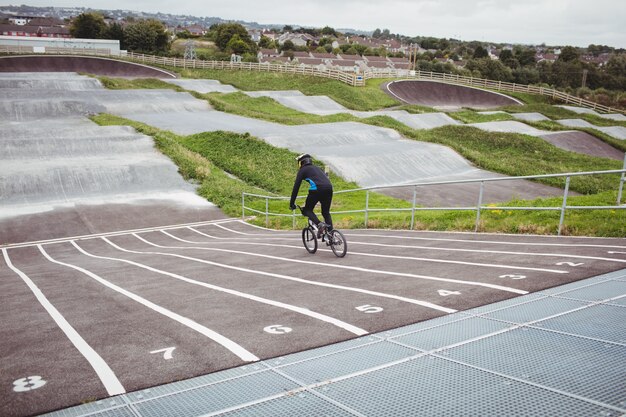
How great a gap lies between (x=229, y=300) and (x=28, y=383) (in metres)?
3.21

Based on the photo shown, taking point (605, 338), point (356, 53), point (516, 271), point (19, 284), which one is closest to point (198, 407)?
point (605, 338)

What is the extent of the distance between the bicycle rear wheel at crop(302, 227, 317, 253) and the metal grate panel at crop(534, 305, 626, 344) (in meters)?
6.45

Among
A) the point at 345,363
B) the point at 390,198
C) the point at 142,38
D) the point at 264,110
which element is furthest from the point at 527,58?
the point at 345,363

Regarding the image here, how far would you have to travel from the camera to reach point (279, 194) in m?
26.6

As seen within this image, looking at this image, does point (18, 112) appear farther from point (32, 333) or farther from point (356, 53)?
point (356, 53)

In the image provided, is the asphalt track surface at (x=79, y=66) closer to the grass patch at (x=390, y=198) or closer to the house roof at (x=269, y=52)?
the grass patch at (x=390, y=198)

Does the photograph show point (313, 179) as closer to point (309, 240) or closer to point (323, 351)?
point (309, 240)

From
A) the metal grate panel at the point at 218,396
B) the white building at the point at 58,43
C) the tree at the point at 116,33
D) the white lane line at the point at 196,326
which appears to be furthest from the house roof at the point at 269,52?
the metal grate panel at the point at 218,396

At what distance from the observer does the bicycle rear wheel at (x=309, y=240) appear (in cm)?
1165

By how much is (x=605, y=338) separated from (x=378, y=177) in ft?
76.6

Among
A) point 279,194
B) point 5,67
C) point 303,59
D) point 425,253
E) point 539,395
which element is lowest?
point 279,194

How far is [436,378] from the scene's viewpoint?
4.48m

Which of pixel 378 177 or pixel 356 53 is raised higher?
pixel 356 53

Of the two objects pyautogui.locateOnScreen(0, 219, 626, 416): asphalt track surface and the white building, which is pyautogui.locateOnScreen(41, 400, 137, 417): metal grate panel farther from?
the white building
